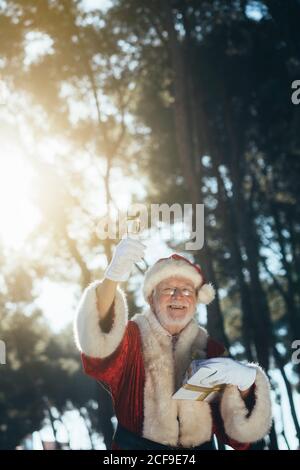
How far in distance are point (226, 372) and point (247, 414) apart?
1.97ft

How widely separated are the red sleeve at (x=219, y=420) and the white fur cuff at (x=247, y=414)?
0.17ft

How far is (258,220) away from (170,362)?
55.2 feet

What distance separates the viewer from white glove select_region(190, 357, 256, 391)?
3811 mm

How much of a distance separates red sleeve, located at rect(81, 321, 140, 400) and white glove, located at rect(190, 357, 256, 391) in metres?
0.64

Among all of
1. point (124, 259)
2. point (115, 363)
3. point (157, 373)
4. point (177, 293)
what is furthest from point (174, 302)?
point (124, 259)

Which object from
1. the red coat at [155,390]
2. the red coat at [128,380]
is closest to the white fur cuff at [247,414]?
the red coat at [155,390]

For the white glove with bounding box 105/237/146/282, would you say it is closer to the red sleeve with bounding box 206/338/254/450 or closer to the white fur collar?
the white fur collar

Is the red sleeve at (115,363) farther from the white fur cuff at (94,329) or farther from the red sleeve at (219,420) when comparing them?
the red sleeve at (219,420)

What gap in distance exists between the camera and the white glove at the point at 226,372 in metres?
3.81

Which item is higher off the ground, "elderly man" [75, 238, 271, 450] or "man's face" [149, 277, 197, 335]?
"man's face" [149, 277, 197, 335]

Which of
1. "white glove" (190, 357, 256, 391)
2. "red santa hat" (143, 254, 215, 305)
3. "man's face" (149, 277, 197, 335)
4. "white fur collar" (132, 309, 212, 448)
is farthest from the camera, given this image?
"red santa hat" (143, 254, 215, 305)

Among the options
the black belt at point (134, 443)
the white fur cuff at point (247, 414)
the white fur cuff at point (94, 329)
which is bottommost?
the black belt at point (134, 443)

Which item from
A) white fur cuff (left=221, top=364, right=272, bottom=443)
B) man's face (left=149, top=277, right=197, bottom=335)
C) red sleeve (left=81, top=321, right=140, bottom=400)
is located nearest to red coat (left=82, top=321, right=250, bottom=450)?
red sleeve (left=81, top=321, right=140, bottom=400)

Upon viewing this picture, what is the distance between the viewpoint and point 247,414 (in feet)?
13.9
